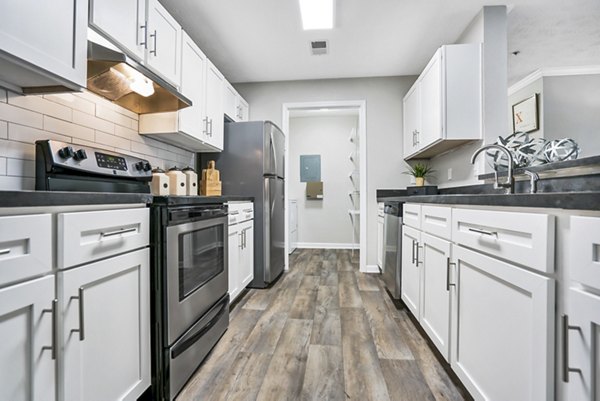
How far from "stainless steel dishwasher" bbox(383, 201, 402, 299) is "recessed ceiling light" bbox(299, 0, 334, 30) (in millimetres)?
1710

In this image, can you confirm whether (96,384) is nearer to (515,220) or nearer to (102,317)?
(102,317)

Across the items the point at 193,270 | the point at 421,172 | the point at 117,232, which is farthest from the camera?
the point at 421,172

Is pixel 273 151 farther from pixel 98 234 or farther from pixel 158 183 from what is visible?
pixel 98 234

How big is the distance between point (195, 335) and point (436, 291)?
1310mm

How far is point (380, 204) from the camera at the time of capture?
3352 mm

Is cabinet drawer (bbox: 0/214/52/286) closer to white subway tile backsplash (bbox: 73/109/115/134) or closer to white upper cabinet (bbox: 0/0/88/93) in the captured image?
white upper cabinet (bbox: 0/0/88/93)

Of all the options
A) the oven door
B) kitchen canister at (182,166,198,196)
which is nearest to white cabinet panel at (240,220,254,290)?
kitchen canister at (182,166,198,196)

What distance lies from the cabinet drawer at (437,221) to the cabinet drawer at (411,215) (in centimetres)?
8

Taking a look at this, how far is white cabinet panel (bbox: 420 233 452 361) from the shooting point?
4.52 feet

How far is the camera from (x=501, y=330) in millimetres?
943

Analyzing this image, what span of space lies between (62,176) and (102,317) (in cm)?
78

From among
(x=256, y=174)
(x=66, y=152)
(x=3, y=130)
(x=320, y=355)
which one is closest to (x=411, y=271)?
(x=320, y=355)

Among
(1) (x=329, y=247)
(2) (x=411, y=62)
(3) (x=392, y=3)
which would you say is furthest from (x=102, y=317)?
(1) (x=329, y=247)

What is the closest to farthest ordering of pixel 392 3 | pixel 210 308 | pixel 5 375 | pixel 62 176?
pixel 5 375 < pixel 62 176 < pixel 210 308 < pixel 392 3
